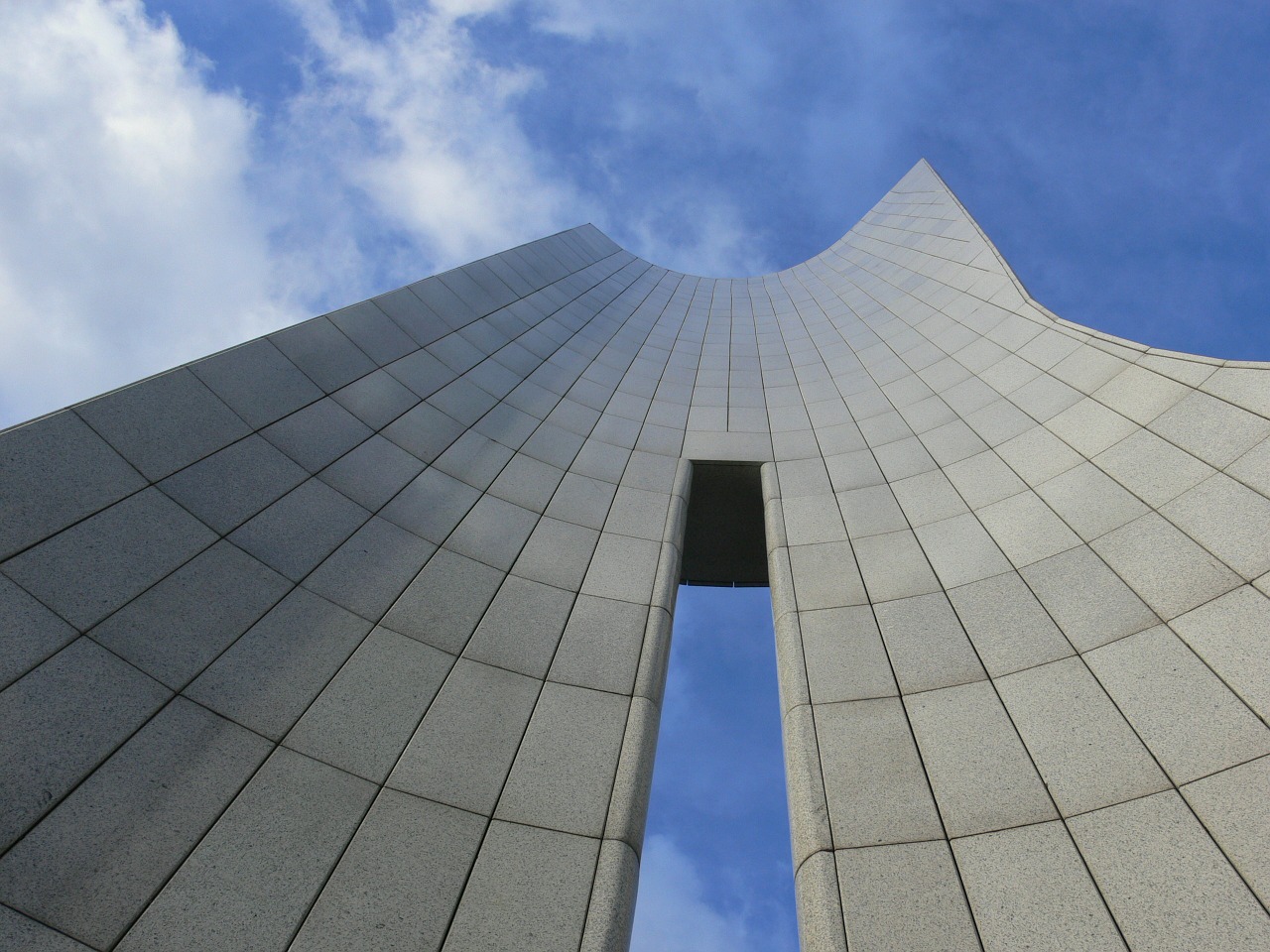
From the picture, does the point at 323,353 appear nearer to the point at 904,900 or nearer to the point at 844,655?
the point at 844,655

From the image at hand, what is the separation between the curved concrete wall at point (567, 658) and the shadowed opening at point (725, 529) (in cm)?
55

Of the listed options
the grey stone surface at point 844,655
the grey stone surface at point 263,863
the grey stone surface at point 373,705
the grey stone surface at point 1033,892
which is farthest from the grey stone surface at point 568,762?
the grey stone surface at point 1033,892

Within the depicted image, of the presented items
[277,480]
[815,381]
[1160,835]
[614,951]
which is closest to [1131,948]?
[1160,835]

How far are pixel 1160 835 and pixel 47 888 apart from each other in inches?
344

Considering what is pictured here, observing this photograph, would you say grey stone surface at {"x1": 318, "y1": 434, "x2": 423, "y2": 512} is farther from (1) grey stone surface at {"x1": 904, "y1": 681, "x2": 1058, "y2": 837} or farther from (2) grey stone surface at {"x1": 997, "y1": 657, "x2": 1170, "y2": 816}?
(2) grey stone surface at {"x1": 997, "y1": 657, "x2": 1170, "y2": 816}

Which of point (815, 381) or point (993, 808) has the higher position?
point (815, 381)

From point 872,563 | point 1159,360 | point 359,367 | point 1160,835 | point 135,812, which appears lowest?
point 135,812

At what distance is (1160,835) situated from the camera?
5.52 metres

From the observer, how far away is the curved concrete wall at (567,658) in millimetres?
5367

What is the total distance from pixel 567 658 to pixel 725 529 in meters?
6.22

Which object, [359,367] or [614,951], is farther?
[359,367]

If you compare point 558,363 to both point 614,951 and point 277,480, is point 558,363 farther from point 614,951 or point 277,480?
point 614,951

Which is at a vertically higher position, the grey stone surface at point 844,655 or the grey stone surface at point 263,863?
the grey stone surface at point 844,655

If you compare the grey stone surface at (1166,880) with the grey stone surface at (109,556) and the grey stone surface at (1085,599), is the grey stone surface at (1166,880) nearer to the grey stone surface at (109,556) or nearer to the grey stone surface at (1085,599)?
the grey stone surface at (1085,599)
